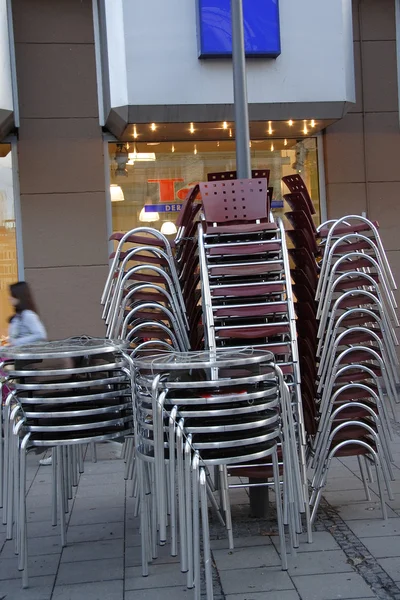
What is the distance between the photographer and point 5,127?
9.43m

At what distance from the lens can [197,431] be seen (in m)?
4.09

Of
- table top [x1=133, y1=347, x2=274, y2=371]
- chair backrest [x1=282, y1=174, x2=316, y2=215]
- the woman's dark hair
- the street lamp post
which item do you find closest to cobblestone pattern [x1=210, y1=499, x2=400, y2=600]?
table top [x1=133, y1=347, x2=274, y2=371]

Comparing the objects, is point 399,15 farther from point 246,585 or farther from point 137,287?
point 246,585

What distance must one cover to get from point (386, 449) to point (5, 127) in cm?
612

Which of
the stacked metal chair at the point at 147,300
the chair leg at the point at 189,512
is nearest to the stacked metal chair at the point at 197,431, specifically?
the chair leg at the point at 189,512

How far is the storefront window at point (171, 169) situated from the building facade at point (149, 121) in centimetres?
1

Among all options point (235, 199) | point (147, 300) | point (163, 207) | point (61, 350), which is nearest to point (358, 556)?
point (61, 350)

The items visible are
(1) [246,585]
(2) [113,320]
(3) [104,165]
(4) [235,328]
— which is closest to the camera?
(1) [246,585]

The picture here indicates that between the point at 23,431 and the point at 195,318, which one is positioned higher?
the point at 195,318

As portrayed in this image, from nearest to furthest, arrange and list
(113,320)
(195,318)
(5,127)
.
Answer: (113,320) < (195,318) < (5,127)

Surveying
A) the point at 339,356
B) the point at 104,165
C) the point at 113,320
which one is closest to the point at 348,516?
the point at 339,356

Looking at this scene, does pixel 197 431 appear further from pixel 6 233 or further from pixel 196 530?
pixel 6 233

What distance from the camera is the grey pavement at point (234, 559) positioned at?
4387 mm

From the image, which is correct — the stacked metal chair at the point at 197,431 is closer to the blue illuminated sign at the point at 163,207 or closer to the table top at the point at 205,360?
the table top at the point at 205,360
